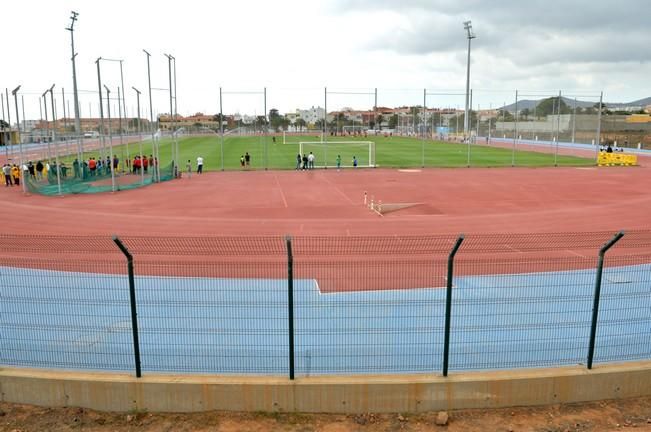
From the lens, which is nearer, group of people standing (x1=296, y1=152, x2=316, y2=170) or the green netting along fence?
the green netting along fence

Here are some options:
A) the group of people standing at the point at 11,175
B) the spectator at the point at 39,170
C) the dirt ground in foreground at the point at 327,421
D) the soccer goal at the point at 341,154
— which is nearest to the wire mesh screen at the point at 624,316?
the dirt ground in foreground at the point at 327,421

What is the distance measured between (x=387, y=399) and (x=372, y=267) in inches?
281

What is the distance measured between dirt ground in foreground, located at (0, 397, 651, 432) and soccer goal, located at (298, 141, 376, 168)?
118ft

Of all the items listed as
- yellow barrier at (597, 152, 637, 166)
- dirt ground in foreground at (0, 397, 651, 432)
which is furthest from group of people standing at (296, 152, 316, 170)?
dirt ground in foreground at (0, 397, 651, 432)

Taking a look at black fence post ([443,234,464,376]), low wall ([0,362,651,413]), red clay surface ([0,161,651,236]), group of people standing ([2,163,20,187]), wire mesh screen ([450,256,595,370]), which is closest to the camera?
black fence post ([443,234,464,376])

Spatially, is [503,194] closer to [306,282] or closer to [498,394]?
[306,282]

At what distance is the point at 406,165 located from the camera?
4622cm

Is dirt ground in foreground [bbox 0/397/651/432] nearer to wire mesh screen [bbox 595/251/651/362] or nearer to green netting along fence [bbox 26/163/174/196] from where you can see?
wire mesh screen [bbox 595/251/651/362]

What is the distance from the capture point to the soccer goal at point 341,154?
154 ft

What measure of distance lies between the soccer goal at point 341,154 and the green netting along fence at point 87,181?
44.9 ft

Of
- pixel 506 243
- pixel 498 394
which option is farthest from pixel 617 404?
pixel 506 243

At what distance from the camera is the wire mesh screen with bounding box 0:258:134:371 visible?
787 cm

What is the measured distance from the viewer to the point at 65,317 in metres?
9.84

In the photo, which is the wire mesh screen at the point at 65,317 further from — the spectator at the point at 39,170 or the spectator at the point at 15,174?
the spectator at the point at 39,170
